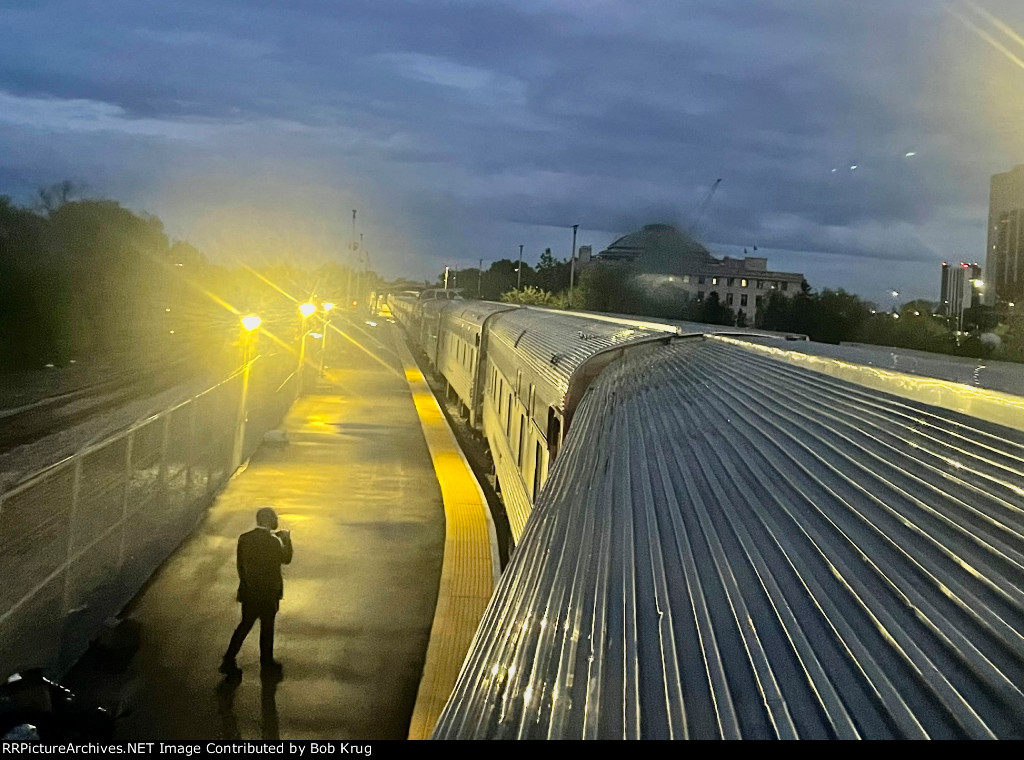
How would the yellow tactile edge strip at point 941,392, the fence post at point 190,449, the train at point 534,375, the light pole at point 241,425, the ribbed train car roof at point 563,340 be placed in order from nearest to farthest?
the yellow tactile edge strip at point 941,392
the train at point 534,375
the ribbed train car roof at point 563,340
the fence post at point 190,449
the light pole at point 241,425

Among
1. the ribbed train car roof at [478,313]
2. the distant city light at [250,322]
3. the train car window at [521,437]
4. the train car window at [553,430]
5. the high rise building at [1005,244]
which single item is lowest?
the train car window at [521,437]

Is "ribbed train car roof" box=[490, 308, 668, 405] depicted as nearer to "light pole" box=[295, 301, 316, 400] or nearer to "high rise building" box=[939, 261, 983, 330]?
"high rise building" box=[939, 261, 983, 330]

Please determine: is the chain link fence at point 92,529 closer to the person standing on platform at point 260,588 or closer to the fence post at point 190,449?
the fence post at point 190,449

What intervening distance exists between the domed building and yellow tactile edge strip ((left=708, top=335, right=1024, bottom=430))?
52.8 ft

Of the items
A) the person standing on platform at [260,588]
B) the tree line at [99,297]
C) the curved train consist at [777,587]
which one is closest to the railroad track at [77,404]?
the tree line at [99,297]

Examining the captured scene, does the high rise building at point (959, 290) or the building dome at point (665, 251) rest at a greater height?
the building dome at point (665, 251)

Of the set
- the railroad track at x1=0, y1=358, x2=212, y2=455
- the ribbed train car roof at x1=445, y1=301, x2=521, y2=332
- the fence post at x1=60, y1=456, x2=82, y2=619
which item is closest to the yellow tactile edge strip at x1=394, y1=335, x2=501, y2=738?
the fence post at x1=60, y1=456, x2=82, y2=619

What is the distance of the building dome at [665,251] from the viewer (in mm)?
20375

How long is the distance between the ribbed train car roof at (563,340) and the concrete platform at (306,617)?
2.47 metres

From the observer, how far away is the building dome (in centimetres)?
2038

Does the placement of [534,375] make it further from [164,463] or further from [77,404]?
[77,404]

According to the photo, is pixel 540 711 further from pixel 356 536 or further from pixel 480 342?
pixel 480 342

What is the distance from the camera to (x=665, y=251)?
21.2 m

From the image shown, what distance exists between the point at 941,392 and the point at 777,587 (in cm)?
105
